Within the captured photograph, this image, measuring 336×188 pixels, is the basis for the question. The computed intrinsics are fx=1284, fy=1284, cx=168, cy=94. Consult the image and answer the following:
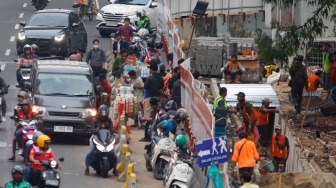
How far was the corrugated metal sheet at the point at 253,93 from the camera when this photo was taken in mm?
32625

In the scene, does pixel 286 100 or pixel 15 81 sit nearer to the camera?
pixel 286 100

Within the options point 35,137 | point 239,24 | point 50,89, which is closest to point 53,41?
point 239,24

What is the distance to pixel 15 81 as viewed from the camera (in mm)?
38125

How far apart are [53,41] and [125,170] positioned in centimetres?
1473

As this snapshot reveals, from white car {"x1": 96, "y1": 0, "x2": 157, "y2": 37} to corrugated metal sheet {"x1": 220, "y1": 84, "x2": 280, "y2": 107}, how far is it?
1332cm

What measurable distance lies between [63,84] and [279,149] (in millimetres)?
6234

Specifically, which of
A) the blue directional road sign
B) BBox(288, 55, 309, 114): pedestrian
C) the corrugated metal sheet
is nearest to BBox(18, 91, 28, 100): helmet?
the corrugated metal sheet

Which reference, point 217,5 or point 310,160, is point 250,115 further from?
point 217,5

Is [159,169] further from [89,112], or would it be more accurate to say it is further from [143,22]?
[143,22]

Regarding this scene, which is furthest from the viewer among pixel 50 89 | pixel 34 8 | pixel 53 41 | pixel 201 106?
pixel 34 8

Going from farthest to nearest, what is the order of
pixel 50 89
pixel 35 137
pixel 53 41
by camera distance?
pixel 53 41 < pixel 50 89 < pixel 35 137

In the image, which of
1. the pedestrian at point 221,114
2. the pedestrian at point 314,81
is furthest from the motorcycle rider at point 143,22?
the pedestrian at point 221,114

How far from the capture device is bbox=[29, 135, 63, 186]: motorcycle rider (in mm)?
A: 23781

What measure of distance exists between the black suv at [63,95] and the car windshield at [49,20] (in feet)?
31.9
